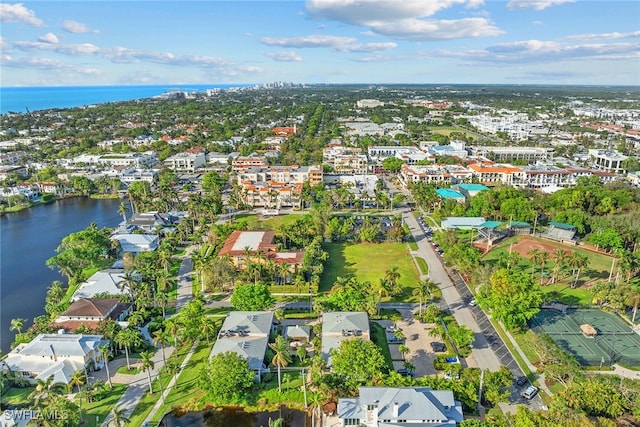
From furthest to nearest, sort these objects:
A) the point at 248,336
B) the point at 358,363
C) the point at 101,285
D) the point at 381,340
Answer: the point at 101,285 < the point at 381,340 < the point at 248,336 < the point at 358,363

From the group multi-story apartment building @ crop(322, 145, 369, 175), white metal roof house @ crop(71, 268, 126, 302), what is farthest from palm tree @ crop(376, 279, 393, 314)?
multi-story apartment building @ crop(322, 145, 369, 175)

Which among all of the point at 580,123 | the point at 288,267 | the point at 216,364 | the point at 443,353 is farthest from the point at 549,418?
the point at 580,123

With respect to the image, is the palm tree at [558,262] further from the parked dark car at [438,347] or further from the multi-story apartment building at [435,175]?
the multi-story apartment building at [435,175]

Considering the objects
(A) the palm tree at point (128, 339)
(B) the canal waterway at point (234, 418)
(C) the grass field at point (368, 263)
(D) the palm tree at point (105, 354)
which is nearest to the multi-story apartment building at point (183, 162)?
(C) the grass field at point (368, 263)

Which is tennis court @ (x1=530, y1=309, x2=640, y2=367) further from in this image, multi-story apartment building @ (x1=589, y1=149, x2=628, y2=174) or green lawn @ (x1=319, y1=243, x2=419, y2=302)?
multi-story apartment building @ (x1=589, y1=149, x2=628, y2=174)

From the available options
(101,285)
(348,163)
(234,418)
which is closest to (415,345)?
(234,418)

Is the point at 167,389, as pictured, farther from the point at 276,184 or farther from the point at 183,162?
the point at 183,162
